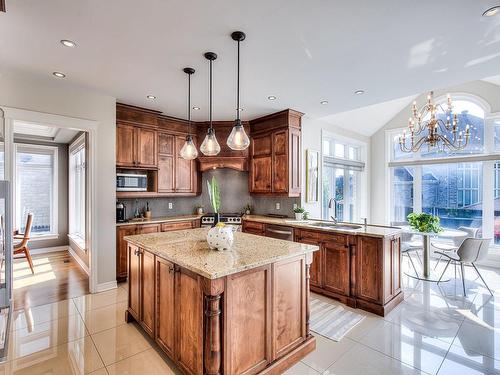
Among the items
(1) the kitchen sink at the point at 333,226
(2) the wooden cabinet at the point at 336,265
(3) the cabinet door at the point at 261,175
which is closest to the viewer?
(2) the wooden cabinet at the point at 336,265

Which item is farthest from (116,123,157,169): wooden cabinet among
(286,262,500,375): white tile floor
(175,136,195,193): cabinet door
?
(286,262,500,375): white tile floor

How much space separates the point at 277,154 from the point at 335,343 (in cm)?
307

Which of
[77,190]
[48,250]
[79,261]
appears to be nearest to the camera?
[79,261]

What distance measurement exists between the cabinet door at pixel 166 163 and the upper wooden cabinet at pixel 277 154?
1.56 metres

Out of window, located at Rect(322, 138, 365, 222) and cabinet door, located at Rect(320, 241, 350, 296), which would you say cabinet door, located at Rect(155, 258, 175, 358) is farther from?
window, located at Rect(322, 138, 365, 222)

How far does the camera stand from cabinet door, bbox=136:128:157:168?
14.2 feet

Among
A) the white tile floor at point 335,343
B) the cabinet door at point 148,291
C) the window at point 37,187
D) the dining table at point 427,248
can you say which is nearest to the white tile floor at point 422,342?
the white tile floor at point 335,343

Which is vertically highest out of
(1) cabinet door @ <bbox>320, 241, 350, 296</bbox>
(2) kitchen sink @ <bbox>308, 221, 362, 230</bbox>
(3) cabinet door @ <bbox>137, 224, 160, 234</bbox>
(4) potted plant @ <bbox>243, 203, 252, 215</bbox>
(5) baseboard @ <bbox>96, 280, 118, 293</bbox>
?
(4) potted plant @ <bbox>243, 203, 252, 215</bbox>

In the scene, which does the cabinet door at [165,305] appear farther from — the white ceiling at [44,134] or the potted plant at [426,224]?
the white ceiling at [44,134]

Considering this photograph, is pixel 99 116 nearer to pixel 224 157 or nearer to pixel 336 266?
pixel 224 157

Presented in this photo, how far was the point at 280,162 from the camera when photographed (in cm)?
462

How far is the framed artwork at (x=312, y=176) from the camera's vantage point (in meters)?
4.77

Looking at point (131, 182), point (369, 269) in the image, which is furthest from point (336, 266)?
point (131, 182)

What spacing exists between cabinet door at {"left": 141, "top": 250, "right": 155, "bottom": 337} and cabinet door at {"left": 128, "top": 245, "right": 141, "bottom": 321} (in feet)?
0.33
